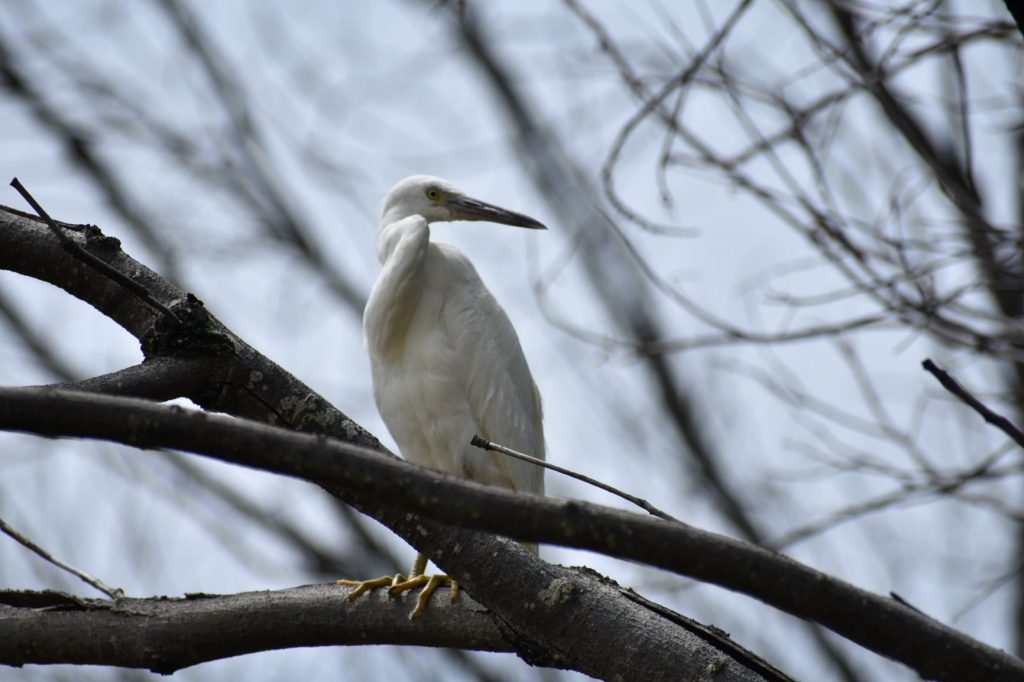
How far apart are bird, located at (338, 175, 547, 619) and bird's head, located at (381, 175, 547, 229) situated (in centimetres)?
27

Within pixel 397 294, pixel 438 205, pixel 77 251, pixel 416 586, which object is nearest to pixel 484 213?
pixel 438 205

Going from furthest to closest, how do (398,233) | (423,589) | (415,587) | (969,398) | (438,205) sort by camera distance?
(438,205) → (398,233) → (415,587) → (423,589) → (969,398)

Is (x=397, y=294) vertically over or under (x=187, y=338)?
over

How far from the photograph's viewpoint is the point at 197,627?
220 centimetres

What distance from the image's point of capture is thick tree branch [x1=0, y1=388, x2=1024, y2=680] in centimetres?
131

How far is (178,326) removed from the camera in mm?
1933

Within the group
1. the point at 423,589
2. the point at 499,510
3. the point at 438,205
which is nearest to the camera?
the point at 499,510

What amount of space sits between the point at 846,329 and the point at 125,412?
96.1 inches

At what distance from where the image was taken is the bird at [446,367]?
161 inches

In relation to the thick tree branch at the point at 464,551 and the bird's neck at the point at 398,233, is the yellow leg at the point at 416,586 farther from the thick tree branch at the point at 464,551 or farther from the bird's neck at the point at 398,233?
the bird's neck at the point at 398,233

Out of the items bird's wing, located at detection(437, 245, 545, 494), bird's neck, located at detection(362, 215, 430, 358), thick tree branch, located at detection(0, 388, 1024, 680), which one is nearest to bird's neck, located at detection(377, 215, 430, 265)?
bird's neck, located at detection(362, 215, 430, 358)

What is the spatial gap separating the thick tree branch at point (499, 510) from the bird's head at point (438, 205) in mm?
3467

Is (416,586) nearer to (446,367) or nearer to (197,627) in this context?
(197,627)

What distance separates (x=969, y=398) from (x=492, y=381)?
9.14 feet
